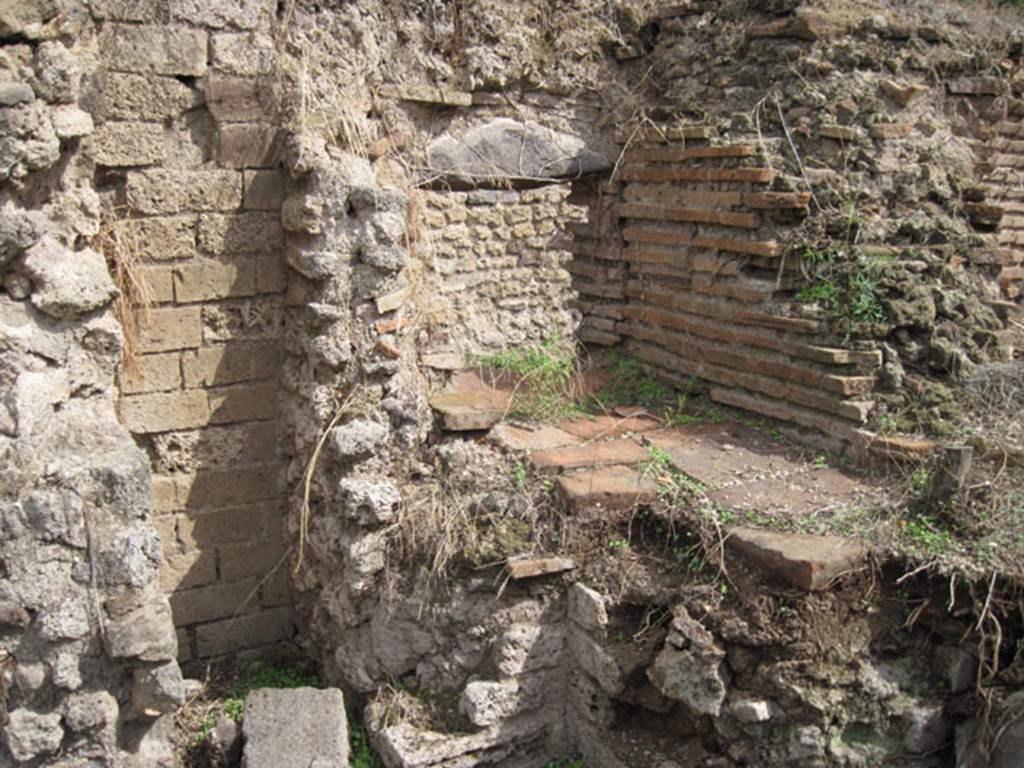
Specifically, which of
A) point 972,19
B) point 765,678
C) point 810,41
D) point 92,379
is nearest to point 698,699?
point 765,678

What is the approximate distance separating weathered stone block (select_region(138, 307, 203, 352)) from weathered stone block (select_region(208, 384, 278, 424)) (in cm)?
25

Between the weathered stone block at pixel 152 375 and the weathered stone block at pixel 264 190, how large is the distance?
73 cm

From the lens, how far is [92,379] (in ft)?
11.9

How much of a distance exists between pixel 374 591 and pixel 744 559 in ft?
5.14

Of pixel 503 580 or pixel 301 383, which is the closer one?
pixel 503 580

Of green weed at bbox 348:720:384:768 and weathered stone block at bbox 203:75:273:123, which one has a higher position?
weathered stone block at bbox 203:75:273:123

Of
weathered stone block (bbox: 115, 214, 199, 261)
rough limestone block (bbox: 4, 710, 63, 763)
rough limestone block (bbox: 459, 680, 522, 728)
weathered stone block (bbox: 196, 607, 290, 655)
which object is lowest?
weathered stone block (bbox: 196, 607, 290, 655)

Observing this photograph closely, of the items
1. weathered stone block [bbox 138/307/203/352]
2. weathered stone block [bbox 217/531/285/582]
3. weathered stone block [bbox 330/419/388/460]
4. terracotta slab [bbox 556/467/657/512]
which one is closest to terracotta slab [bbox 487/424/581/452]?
terracotta slab [bbox 556/467/657/512]

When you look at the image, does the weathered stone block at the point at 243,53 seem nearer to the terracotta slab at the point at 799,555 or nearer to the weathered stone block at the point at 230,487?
the weathered stone block at the point at 230,487

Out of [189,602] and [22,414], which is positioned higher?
[22,414]

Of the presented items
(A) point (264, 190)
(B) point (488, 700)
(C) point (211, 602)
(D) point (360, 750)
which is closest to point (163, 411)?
(C) point (211, 602)

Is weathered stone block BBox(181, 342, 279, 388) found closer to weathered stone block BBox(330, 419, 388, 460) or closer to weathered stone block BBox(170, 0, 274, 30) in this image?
weathered stone block BBox(330, 419, 388, 460)

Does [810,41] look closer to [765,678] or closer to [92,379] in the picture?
[765,678]

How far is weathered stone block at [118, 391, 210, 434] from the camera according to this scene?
13.2 ft
